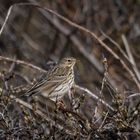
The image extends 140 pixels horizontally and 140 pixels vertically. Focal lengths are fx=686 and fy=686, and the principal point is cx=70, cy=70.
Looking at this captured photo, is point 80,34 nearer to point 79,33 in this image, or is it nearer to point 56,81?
point 79,33

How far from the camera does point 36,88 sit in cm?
831

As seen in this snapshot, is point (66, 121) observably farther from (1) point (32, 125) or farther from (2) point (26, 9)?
(2) point (26, 9)

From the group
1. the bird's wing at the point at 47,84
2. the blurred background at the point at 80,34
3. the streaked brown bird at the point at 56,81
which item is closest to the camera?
the bird's wing at the point at 47,84

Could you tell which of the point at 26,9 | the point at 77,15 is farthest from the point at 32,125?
the point at 26,9

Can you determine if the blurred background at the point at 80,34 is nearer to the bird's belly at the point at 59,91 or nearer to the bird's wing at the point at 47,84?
the bird's wing at the point at 47,84

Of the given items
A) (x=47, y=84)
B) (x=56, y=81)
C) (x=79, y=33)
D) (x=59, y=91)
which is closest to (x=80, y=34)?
(x=79, y=33)

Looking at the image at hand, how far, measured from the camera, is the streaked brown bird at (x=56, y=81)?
27.5 feet

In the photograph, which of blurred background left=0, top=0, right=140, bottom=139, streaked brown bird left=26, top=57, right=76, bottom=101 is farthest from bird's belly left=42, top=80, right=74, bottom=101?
blurred background left=0, top=0, right=140, bottom=139

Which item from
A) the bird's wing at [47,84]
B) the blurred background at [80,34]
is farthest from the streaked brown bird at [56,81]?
the blurred background at [80,34]

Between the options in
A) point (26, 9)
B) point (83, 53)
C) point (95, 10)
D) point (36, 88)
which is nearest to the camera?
point (36, 88)

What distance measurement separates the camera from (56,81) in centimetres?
902

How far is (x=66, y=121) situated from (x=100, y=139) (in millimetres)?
344

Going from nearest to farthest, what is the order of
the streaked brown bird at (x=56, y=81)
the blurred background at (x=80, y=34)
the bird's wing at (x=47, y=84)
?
1. the bird's wing at (x=47, y=84)
2. the streaked brown bird at (x=56, y=81)
3. the blurred background at (x=80, y=34)

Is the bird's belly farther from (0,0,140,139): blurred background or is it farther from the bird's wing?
(0,0,140,139): blurred background
